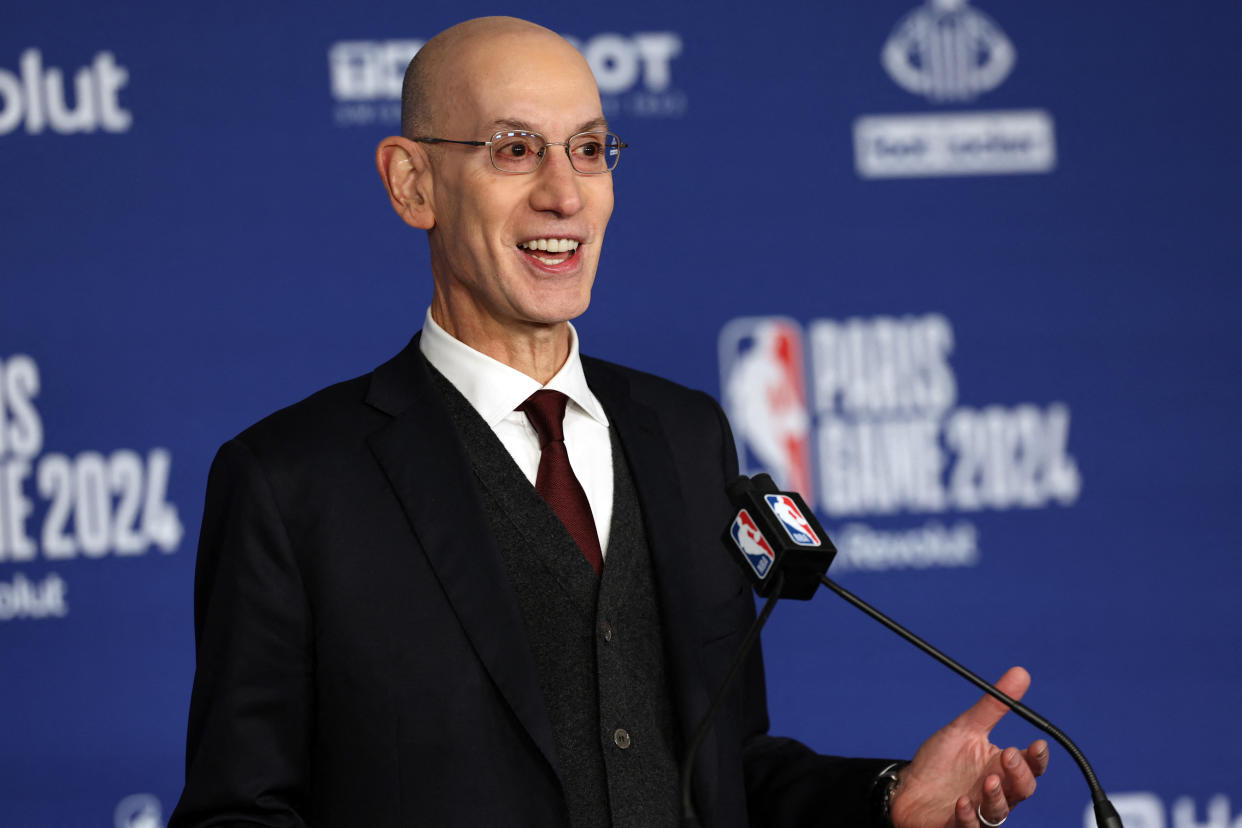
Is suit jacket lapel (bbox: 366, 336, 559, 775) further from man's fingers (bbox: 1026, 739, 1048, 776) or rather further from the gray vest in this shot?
man's fingers (bbox: 1026, 739, 1048, 776)

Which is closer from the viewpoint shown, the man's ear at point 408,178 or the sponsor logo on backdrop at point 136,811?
the man's ear at point 408,178

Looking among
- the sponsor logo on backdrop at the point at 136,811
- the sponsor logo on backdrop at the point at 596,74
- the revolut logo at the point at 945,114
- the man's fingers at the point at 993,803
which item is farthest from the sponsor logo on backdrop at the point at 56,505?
the man's fingers at the point at 993,803

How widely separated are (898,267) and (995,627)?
0.84 meters

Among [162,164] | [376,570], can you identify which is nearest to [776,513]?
[376,570]

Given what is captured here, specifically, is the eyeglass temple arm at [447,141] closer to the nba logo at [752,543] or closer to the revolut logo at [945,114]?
the nba logo at [752,543]

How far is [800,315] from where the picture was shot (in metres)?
3.00

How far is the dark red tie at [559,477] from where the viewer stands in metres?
1.47

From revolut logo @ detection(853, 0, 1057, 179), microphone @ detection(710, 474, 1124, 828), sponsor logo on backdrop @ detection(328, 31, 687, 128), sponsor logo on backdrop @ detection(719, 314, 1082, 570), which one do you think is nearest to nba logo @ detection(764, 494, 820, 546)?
microphone @ detection(710, 474, 1124, 828)

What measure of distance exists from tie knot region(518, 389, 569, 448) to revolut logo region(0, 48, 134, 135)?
5.42 ft

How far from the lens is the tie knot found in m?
1.52

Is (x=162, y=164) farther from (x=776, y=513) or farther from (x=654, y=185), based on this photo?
(x=776, y=513)

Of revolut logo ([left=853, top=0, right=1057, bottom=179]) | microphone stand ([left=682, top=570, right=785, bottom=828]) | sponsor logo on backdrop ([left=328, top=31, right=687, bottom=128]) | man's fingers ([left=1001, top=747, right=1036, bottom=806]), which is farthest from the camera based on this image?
revolut logo ([left=853, top=0, right=1057, bottom=179])

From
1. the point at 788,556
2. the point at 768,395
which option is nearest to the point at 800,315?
the point at 768,395

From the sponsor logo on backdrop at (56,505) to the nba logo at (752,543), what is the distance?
1819mm
